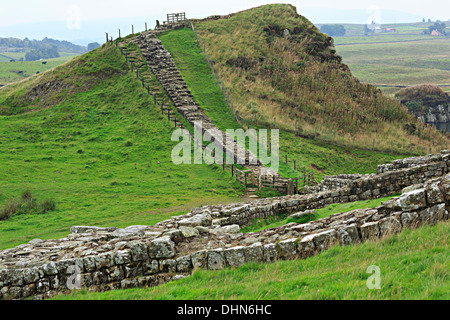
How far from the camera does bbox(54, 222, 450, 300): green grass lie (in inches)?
342

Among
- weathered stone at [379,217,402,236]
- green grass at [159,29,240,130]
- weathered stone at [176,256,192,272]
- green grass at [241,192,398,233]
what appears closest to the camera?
weathered stone at [379,217,402,236]

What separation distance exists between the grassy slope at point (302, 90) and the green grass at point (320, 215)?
3079 cm

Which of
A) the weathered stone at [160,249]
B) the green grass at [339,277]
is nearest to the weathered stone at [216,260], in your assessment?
the green grass at [339,277]

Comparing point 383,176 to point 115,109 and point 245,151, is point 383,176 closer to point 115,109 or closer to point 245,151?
point 245,151

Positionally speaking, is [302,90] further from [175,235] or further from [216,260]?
[216,260]

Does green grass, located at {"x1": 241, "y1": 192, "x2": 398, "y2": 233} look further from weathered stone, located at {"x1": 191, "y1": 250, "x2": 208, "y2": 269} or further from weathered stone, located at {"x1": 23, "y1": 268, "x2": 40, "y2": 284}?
weathered stone, located at {"x1": 23, "y1": 268, "x2": 40, "y2": 284}

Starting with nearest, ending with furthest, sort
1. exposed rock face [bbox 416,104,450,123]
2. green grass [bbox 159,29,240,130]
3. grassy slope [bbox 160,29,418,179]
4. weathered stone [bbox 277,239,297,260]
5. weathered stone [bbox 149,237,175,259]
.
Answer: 1. weathered stone [bbox 277,239,297,260]
2. weathered stone [bbox 149,237,175,259]
3. grassy slope [bbox 160,29,418,179]
4. green grass [bbox 159,29,240,130]
5. exposed rock face [bbox 416,104,450,123]

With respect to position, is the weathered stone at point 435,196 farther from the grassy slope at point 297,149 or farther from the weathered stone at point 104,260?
the grassy slope at point 297,149

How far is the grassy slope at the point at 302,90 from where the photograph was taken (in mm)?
51031

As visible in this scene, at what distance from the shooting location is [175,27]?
73750mm

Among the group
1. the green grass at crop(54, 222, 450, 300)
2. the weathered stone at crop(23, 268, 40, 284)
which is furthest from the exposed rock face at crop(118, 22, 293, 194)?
the weathered stone at crop(23, 268, 40, 284)

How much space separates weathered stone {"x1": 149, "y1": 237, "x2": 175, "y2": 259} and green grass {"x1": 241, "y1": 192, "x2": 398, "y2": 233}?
636cm

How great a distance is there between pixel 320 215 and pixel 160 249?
7.74 meters
